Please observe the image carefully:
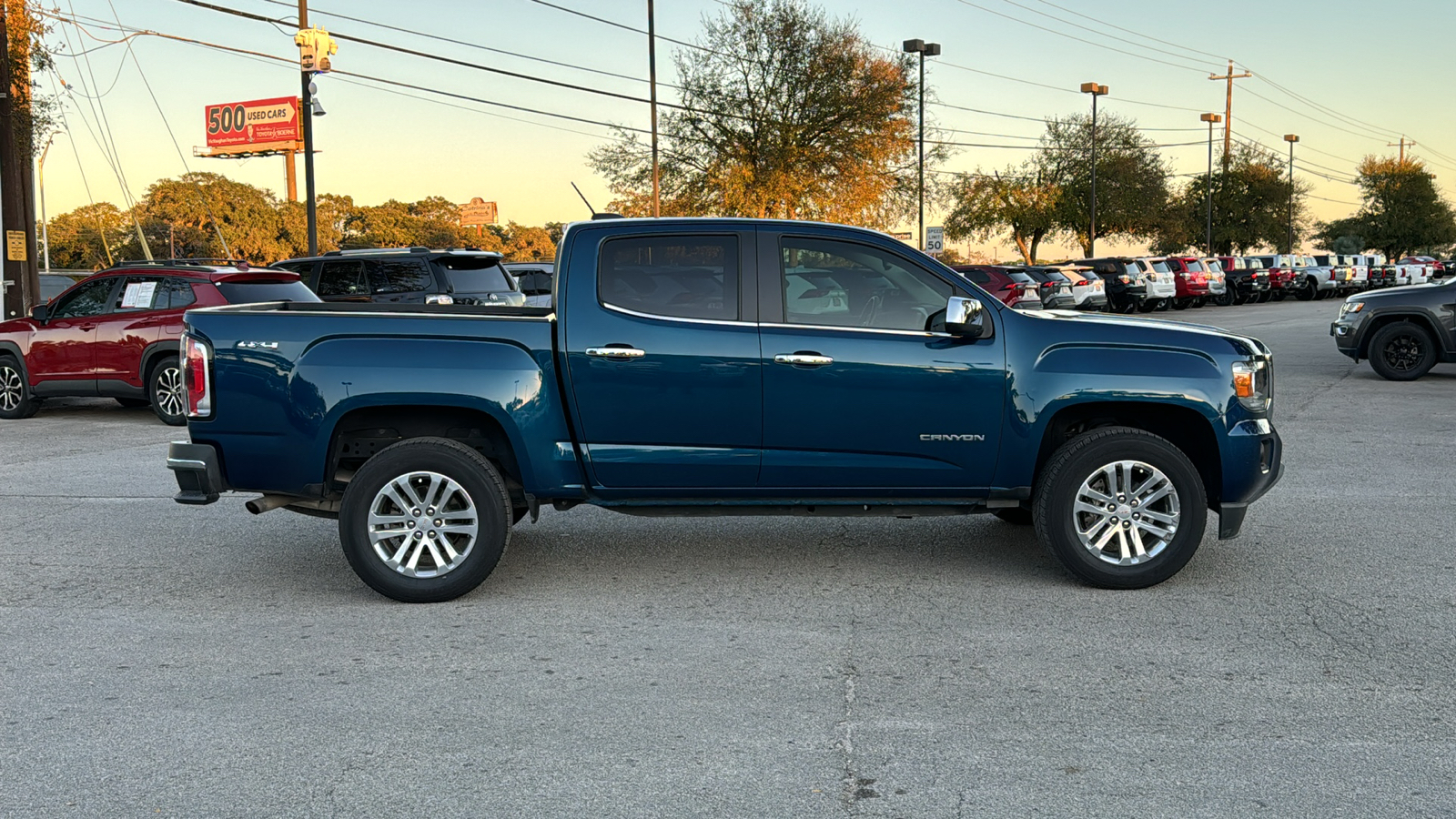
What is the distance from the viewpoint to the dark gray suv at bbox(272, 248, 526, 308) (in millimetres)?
16094

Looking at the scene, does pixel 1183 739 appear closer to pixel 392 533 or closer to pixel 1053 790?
pixel 1053 790

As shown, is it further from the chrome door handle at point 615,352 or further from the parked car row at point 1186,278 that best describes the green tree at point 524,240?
the chrome door handle at point 615,352

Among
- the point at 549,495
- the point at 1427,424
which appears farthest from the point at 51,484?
the point at 1427,424

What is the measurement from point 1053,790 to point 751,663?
5.15ft

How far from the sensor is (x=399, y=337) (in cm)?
607

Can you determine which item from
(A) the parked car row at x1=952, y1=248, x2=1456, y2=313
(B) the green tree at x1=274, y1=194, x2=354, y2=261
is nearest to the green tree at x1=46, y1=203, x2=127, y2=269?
(B) the green tree at x1=274, y1=194, x2=354, y2=261

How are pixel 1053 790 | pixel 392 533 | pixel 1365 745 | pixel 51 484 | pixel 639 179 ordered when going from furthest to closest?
1. pixel 639 179
2. pixel 51 484
3. pixel 392 533
4. pixel 1365 745
5. pixel 1053 790

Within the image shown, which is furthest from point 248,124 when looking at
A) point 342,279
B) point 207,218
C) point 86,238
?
point 342,279

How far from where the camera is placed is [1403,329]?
55.5ft

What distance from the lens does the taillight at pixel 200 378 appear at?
6.14 metres

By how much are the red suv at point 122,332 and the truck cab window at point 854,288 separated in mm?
8044

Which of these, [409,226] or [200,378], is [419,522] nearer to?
[200,378]

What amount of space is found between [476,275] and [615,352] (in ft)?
35.5

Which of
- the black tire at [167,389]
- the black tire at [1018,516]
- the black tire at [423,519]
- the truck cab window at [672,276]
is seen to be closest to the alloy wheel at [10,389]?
the black tire at [167,389]
